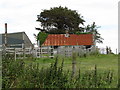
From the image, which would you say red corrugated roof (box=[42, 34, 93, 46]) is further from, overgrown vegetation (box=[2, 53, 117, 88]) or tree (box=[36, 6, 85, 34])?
overgrown vegetation (box=[2, 53, 117, 88])

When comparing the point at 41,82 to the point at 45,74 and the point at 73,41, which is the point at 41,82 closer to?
the point at 45,74

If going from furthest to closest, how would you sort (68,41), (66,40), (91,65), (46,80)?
(66,40) < (68,41) < (91,65) < (46,80)

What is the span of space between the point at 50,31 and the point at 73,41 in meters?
11.0

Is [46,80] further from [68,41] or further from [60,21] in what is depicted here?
[60,21]

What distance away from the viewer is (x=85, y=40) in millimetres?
60656

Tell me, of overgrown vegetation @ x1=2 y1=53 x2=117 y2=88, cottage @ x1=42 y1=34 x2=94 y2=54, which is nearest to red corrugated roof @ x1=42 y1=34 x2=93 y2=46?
cottage @ x1=42 y1=34 x2=94 y2=54

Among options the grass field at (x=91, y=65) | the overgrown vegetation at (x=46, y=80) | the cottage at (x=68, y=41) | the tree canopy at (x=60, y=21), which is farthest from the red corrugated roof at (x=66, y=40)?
the overgrown vegetation at (x=46, y=80)

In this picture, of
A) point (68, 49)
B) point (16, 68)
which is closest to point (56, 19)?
point (68, 49)

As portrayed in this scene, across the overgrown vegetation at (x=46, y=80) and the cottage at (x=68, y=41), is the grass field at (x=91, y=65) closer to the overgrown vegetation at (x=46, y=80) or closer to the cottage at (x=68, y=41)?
the overgrown vegetation at (x=46, y=80)

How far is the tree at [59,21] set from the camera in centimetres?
7031

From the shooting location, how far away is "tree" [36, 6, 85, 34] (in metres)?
70.3

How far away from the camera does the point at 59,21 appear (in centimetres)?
7062

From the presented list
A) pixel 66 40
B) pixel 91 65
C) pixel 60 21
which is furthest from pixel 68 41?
pixel 91 65

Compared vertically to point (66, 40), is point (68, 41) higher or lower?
lower
